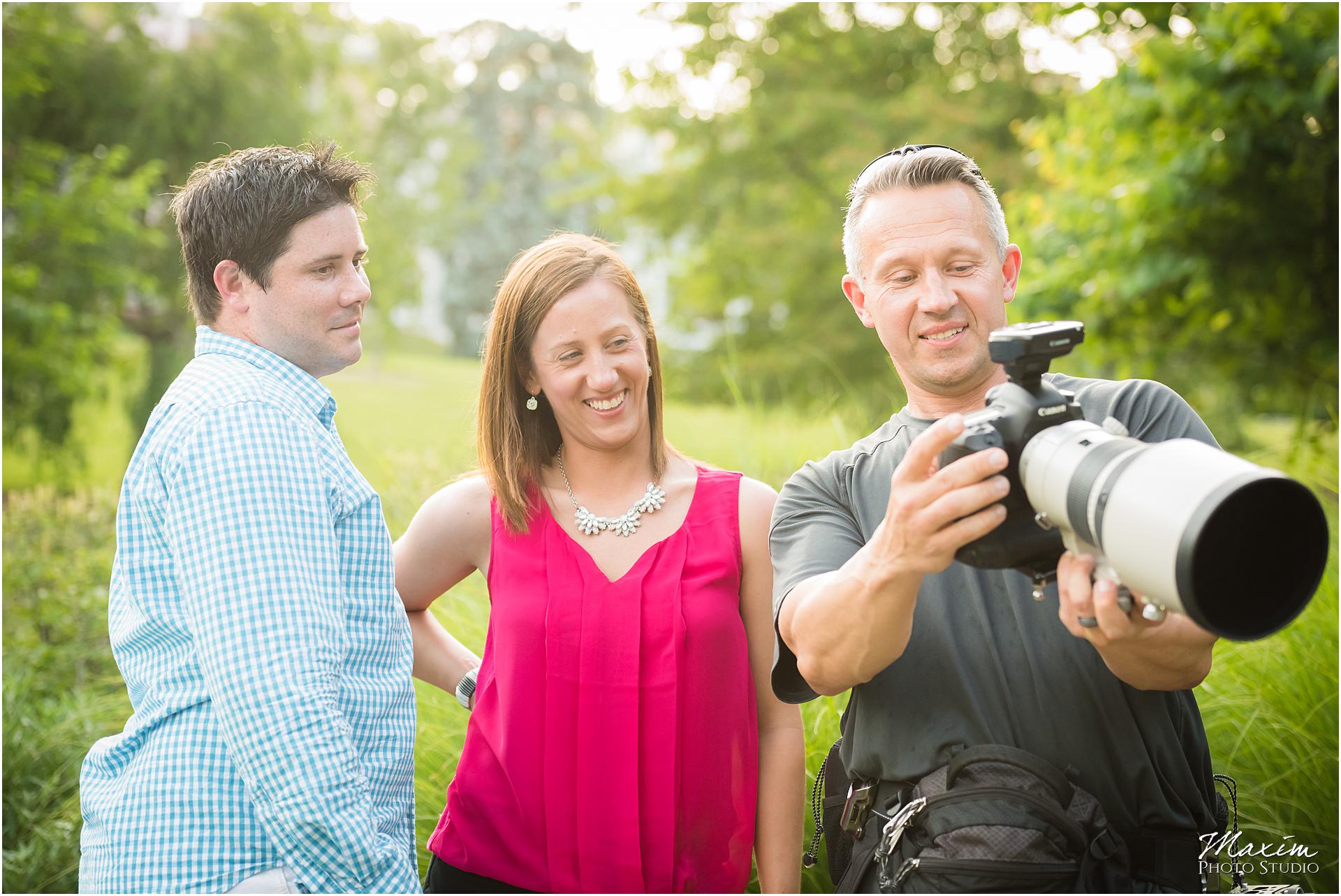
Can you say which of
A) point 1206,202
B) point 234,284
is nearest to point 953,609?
point 234,284

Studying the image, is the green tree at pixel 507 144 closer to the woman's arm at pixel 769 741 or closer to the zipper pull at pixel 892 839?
the woman's arm at pixel 769 741

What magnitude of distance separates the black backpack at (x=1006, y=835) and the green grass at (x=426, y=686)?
49.5 inches

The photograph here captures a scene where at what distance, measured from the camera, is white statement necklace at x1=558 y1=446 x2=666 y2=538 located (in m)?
2.59

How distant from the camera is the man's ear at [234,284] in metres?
2.17

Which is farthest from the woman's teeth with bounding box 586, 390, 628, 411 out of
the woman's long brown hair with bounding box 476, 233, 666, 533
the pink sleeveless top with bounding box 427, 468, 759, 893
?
the pink sleeveless top with bounding box 427, 468, 759, 893

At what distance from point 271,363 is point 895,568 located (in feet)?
4.15

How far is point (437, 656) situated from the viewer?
2.88 m

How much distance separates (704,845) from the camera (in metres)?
2.46

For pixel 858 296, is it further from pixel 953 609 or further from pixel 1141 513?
pixel 1141 513

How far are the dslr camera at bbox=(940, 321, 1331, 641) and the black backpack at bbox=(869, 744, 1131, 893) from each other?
34 cm

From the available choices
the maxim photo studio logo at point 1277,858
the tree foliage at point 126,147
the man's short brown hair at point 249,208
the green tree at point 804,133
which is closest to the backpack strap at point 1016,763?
the maxim photo studio logo at point 1277,858

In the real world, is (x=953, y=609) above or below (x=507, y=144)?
below

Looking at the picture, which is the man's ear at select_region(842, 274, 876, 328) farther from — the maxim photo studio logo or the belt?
the maxim photo studio logo

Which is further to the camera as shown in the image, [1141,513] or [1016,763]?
[1016,763]
